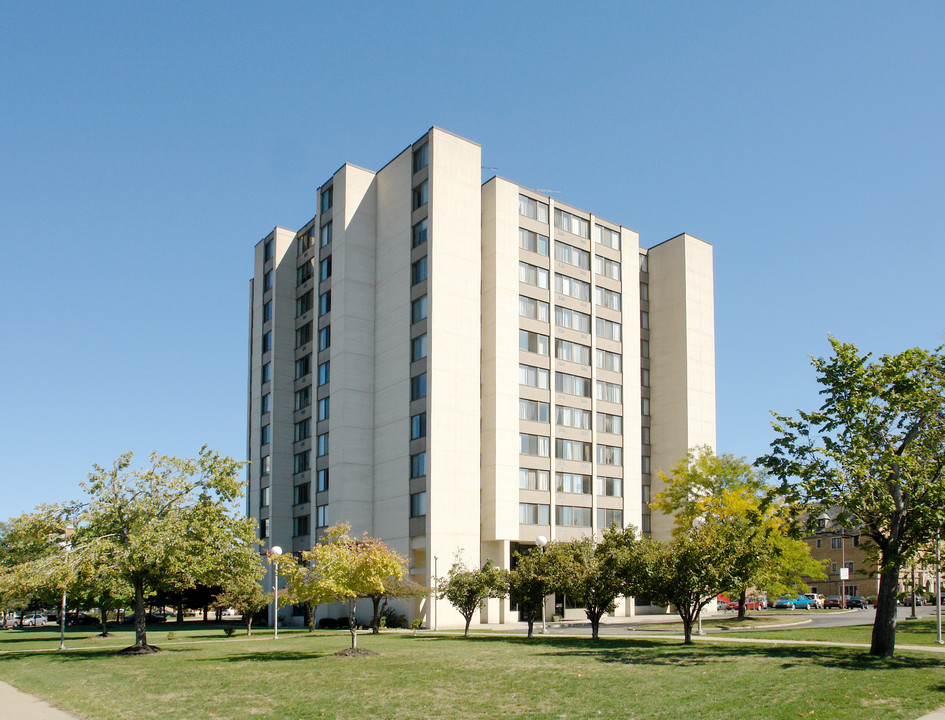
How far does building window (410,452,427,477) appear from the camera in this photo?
196 ft

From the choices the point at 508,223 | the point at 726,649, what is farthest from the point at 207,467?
the point at 508,223

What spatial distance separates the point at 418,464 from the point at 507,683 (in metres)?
38.2

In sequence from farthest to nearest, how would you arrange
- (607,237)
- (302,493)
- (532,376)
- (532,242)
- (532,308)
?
(607,237)
(302,493)
(532,242)
(532,308)
(532,376)

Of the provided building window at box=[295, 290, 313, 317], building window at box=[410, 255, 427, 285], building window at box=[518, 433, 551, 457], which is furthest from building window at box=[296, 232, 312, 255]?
building window at box=[518, 433, 551, 457]

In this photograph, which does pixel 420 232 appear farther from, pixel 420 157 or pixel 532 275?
pixel 532 275

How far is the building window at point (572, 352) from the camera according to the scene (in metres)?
68.0

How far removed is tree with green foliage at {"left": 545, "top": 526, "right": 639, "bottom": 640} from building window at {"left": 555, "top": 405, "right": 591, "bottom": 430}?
92.1 ft

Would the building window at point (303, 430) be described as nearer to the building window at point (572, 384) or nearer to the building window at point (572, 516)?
the building window at point (572, 384)

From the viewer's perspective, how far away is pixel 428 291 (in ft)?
201

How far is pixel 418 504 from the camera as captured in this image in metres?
59.7

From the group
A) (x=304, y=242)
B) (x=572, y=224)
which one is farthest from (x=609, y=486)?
(x=304, y=242)

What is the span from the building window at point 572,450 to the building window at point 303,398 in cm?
2241

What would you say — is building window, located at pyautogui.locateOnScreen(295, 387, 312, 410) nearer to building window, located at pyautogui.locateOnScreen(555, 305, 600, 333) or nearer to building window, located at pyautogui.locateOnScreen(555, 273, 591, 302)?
building window, located at pyautogui.locateOnScreen(555, 305, 600, 333)

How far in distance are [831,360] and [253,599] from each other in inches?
1344
